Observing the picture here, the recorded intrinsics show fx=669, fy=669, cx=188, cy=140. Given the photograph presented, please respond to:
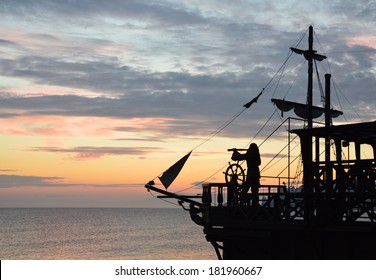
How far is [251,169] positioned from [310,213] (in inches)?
149

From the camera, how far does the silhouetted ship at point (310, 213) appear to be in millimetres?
23438

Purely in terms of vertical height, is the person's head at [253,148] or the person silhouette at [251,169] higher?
the person's head at [253,148]

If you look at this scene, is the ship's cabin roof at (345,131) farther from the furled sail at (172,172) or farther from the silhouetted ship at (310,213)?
the furled sail at (172,172)

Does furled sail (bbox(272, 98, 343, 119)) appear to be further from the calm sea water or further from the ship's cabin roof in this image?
the calm sea water

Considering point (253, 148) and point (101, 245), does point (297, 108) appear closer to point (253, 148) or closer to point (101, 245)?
point (253, 148)

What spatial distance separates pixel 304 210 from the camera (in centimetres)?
2416

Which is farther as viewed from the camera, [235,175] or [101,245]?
[101,245]

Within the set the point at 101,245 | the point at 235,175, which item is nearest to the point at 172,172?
the point at 235,175

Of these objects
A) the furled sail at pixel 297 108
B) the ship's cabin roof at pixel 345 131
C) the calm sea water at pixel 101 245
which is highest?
the furled sail at pixel 297 108

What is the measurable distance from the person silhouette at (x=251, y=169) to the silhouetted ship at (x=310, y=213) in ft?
1.07

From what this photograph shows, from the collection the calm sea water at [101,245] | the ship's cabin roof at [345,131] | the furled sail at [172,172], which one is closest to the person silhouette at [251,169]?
the ship's cabin roof at [345,131]

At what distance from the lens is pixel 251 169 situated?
27.0 m
